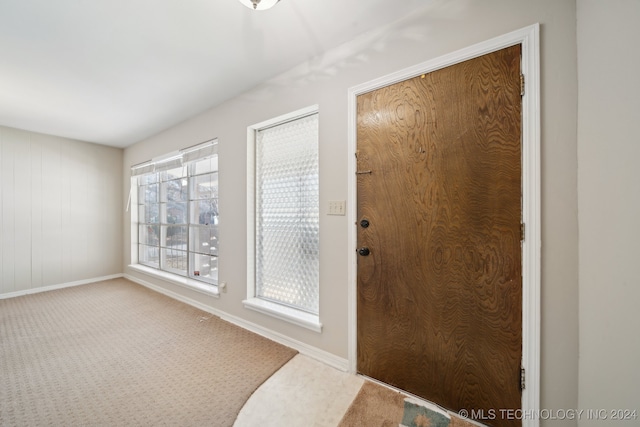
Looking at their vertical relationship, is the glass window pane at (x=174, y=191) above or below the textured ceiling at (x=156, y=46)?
below

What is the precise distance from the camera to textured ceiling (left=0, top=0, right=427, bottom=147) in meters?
1.46

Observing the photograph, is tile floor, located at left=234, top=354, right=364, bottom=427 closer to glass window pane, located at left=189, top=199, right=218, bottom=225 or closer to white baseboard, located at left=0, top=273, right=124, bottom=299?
glass window pane, located at left=189, top=199, right=218, bottom=225

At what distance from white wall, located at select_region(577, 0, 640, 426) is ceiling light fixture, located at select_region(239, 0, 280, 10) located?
59.7 inches

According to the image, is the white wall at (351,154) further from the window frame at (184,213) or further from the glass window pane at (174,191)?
the glass window pane at (174,191)

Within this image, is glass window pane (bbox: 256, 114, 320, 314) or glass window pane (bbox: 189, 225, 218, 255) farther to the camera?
glass window pane (bbox: 189, 225, 218, 255)

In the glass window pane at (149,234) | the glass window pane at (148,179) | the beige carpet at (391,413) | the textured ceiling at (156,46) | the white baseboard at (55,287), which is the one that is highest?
the textured ceiling at (156,46)

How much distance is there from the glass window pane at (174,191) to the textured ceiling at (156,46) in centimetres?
115

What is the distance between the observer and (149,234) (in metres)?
4.29

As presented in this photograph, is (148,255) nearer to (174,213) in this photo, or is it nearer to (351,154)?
(174,213)

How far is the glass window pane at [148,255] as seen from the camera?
4117 mm

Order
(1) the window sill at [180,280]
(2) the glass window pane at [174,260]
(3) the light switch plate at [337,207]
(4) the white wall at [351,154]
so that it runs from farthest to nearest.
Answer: (2) the glass window pane at [174,260]
(1) the window sill at [180,280]
(3) the light switch plate at [337,207]
(4) the white wall at [351,154]

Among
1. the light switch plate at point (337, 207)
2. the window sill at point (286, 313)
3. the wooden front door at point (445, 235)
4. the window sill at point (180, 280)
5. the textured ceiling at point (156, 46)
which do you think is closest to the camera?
the wooden front door at point (445, 235)

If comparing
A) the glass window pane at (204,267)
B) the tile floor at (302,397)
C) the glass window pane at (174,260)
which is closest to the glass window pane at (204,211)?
the glass window pane at (204,267)

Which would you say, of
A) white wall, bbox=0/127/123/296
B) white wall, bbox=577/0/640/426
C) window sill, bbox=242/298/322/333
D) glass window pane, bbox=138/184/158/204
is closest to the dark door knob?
window sill, bbox=242/298/322/333
